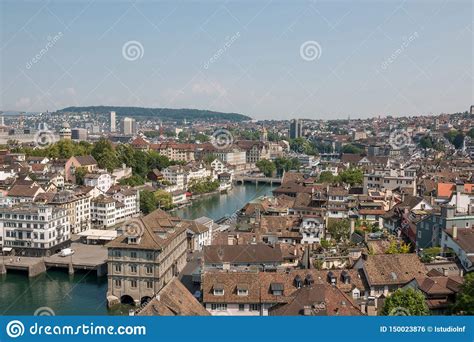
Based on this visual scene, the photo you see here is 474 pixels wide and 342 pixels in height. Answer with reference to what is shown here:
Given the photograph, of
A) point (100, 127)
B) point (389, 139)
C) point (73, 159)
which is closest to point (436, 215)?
point (73, 159)

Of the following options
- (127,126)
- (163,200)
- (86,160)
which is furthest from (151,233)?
(127,126)

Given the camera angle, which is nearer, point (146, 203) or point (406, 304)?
point (406, 304)

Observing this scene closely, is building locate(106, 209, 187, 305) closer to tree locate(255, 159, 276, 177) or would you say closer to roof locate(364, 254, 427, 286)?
roof locate(364, 254, 427, 286)

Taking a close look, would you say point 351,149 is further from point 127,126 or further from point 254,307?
point 254,307

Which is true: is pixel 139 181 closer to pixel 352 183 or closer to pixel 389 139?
pixel 352 183

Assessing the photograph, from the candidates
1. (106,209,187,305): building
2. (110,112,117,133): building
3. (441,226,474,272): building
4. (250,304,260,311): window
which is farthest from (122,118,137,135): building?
(250,304,260,311): window

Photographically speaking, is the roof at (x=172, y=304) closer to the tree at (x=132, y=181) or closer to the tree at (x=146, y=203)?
the tree at (x=146, y=203)
